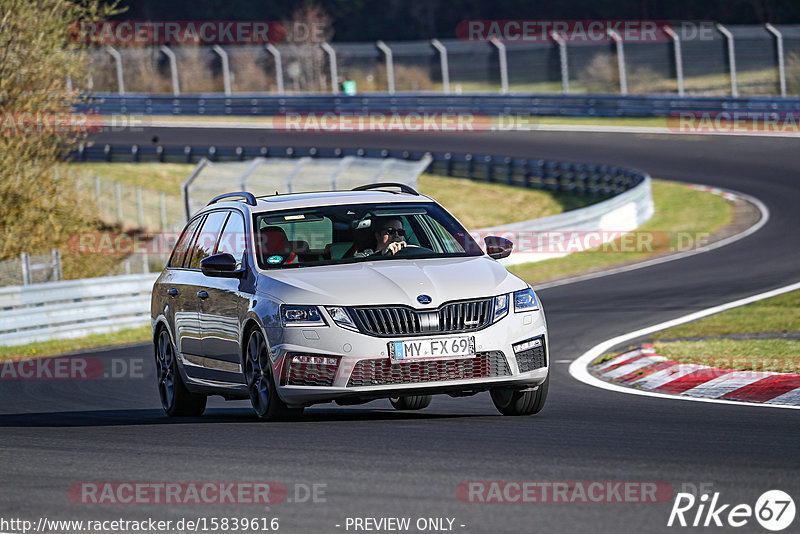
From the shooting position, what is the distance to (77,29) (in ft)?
78.5

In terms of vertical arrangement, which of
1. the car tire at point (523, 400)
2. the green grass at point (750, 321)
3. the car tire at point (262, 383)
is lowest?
the green grass at point (750, 321)

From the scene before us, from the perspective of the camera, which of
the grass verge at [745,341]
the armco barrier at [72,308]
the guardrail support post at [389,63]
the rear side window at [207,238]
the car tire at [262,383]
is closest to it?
the car tire at [262,383]

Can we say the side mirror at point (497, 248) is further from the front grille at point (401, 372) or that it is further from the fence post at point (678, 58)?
the fence post at point (678, 58)

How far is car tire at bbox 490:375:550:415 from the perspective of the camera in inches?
357

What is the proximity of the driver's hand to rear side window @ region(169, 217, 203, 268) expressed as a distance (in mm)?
2088

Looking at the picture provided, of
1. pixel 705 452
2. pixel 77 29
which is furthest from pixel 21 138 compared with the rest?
pixel 705 452

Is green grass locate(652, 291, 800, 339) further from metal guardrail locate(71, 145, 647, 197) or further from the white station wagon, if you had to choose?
metal guardrail locate(71, 145, 647, 197)

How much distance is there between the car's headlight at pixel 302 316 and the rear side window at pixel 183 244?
103 inches

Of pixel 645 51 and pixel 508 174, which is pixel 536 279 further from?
pixel 645 51

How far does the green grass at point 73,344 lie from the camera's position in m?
18.8

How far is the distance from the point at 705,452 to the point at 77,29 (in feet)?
63.3
